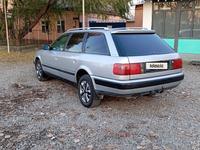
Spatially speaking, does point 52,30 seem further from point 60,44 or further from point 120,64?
point 120,64

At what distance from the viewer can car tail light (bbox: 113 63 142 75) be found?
4301 millimetres

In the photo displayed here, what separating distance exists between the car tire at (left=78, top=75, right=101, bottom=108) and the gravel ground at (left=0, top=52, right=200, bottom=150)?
14cm

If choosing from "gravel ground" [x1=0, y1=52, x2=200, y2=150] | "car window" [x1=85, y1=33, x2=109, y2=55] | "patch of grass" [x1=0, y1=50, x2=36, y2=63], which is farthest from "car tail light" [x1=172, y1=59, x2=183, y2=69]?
"patch of grass" [x1=0, y1=50, x2=36, y2=63]

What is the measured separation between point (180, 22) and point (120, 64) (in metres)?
9.36

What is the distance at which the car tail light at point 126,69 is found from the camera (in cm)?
430

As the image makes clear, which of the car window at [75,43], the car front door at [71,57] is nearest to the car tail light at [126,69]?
the car front door at [71,57]

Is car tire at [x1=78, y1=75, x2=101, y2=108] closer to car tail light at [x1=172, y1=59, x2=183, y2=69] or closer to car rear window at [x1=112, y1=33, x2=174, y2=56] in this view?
car rear window at [x1=112, y1=33, x2=174, y2=56]

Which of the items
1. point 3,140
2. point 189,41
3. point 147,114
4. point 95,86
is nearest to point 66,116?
point 95,86

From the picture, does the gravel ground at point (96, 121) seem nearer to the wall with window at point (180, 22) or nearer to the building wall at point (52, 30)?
the wall with window at point (180, 22)

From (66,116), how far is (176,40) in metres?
9.62

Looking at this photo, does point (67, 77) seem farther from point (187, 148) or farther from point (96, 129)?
point (187, 148)

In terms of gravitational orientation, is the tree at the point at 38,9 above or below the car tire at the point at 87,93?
above

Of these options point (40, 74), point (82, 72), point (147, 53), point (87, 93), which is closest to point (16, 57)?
point (40, 74)

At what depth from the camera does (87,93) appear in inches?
207
